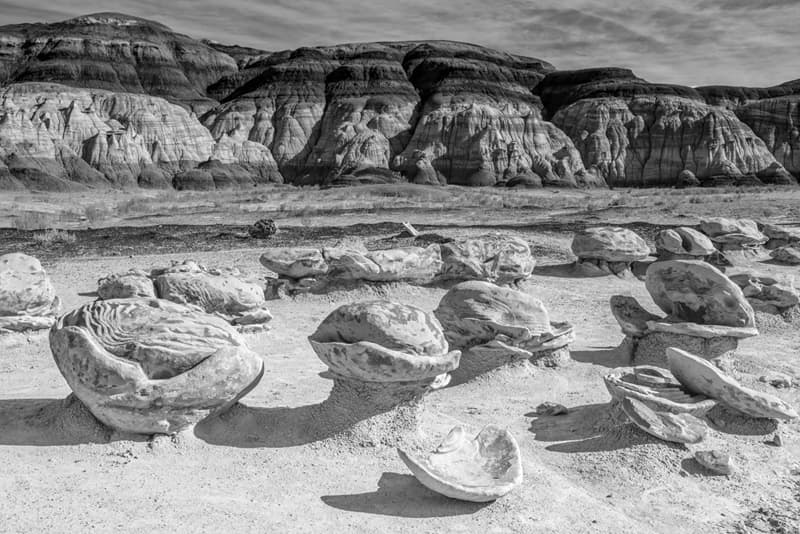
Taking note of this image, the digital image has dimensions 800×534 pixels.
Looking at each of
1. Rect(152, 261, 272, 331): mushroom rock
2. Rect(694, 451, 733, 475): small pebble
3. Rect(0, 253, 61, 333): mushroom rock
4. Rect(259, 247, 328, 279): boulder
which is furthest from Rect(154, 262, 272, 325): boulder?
Rect(694, 451, 733, 475): small pebble

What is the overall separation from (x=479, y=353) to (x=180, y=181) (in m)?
52.0

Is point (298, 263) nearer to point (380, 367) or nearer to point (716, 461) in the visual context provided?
point (380, 367)

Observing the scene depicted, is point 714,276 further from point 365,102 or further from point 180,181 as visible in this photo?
point 365,102

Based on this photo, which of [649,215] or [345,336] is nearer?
[345,336]

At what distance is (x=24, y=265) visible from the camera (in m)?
8.94

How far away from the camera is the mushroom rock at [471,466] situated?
4.46 meters

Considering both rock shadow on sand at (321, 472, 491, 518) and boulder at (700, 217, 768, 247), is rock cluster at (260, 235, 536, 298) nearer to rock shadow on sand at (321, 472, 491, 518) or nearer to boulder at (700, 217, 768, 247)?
boulder at (700, 217, 768, 247)

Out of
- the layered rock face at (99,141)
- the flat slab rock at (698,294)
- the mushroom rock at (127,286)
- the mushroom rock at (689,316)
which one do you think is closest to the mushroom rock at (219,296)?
the mushroom rock at (127,286)

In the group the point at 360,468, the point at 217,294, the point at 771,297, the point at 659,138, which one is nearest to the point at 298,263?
the point at 217,294

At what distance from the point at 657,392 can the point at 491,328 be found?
75.2 inches

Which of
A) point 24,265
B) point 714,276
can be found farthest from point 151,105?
point 714,276

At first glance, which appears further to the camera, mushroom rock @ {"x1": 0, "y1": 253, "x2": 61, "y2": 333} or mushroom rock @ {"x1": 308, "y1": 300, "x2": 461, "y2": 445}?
mushroom rock @ {"x1": 0, "y1": 253, "x2": 61, "y2": 333}

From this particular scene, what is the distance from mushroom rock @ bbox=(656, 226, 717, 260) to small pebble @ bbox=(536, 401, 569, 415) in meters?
9.22

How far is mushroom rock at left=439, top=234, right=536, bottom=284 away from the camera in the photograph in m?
12.2
